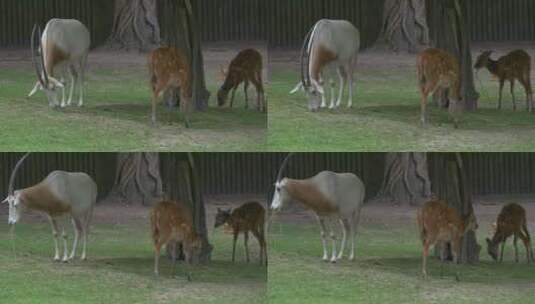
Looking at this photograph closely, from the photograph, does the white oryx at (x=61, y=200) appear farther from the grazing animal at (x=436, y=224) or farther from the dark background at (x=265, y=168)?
the grazing animal at (x=436, y=224)

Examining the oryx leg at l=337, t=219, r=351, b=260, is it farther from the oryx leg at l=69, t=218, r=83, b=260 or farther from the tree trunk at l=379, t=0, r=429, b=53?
the oryx leg at l=69, t=218, r=83, b=260

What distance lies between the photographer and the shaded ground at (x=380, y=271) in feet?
54.5

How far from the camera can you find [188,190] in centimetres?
1739

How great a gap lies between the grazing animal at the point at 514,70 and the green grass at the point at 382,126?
20cm

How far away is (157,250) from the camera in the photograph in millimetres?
16531

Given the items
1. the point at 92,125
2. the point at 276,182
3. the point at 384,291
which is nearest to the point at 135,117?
the point at 92,125

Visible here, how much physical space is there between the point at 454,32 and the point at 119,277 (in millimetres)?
3431

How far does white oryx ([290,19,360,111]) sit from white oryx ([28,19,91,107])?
6.00 ft

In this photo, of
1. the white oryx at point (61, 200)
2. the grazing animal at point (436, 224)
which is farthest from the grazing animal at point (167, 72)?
the grazing animal at point (436, 224)

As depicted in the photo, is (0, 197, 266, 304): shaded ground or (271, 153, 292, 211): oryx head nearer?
(271, 153, 292, 211): oryx head

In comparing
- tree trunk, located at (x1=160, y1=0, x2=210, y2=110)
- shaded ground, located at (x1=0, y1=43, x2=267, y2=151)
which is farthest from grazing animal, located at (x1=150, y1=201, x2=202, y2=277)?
tree trunk, located at (x1=160, y1=0, x2=210, y2=110)

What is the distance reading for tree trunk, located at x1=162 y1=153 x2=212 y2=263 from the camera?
17.3m

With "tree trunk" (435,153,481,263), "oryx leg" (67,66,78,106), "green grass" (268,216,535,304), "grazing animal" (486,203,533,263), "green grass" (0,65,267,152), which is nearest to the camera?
"green grass" (268,216,535,304)

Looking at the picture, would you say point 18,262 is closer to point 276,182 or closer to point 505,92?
point 276,182
